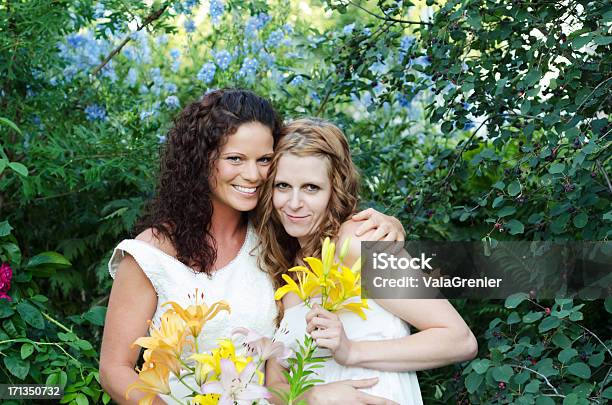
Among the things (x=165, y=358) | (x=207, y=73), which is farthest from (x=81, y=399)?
(x=207, y=73)

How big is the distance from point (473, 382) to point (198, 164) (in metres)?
1.07

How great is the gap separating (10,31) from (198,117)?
1.03 m

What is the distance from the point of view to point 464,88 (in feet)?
8.38

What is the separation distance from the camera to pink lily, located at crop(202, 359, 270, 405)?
1501mm

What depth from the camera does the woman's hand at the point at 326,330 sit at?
5.88 ft

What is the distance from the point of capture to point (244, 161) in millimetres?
2602

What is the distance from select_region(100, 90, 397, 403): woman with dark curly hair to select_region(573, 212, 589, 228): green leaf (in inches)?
21.3

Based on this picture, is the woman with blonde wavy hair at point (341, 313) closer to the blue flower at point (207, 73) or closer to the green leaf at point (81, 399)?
the green leaf at point (81, 399)

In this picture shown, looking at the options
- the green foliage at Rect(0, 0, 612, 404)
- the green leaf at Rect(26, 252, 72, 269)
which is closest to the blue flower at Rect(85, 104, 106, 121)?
the green foliage at Rect(0, 0, 612, 404)

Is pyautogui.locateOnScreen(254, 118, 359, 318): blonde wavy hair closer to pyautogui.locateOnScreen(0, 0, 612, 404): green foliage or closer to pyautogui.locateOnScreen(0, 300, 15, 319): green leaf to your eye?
pyautogui.locateOnScreen(0, 0, 612, 404): green foliage

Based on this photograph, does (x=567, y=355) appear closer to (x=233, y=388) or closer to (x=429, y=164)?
(x=233, y=388)

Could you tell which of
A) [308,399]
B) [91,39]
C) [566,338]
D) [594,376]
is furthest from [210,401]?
[91,39]

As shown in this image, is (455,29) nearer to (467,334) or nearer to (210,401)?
(467,334)

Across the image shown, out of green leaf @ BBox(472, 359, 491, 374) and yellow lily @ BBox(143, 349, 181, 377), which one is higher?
green leaf @ BBox(472, 359, 491, 374)
